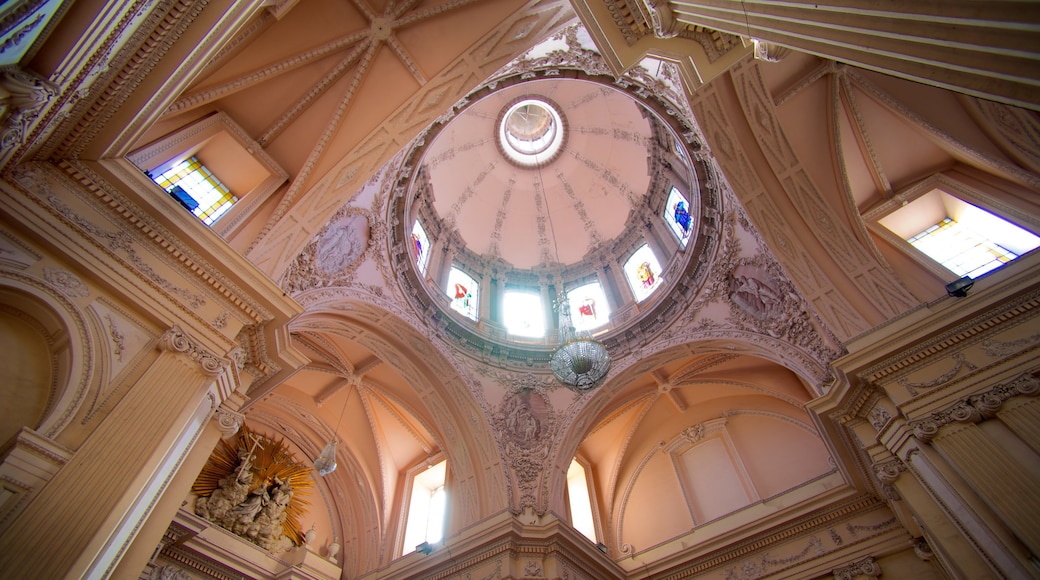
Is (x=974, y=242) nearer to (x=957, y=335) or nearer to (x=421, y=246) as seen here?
(x=957, y=335)

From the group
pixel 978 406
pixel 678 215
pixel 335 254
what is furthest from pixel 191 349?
pixel 678 215

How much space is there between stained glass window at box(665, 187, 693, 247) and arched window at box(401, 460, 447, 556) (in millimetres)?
8304

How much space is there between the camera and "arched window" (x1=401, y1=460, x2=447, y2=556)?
39.5 ft

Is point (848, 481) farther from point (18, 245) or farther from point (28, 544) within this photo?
point (18, 245)

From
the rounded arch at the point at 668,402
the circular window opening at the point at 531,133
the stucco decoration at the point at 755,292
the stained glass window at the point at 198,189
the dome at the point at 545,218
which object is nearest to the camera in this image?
the stained glass window at the point at 198,189

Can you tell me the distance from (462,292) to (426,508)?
5.56m

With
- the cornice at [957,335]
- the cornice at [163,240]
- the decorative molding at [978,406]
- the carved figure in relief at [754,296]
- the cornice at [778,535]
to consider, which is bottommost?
the decorative molding at [978,406]

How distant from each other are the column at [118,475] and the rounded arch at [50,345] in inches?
14.5

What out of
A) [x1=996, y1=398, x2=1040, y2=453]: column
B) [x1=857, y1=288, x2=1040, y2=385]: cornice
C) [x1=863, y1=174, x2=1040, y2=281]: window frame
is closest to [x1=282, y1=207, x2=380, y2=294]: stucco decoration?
[x1=857, y1=288, x2=1040, y2=385]: cornice

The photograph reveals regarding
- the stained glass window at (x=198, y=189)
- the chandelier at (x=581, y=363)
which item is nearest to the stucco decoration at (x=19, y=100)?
the stained glass window at (x=198, y=189)

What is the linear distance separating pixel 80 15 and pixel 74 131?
147 centimetres

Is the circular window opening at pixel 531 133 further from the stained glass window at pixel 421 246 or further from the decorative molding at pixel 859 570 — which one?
the decorative molding at pixel 859 570

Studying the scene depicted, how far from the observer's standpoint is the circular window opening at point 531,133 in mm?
16516

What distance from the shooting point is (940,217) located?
28.6 ft
